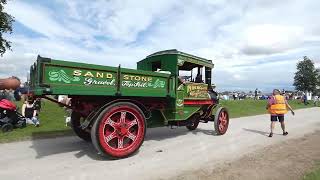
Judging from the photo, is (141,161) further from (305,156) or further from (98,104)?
(305,156)

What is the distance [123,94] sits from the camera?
325 inches

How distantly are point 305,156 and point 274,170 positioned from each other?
186 cm

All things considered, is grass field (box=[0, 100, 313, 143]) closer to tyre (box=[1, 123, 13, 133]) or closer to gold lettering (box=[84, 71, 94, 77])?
tyre (box=[1, 123, 13, 133])

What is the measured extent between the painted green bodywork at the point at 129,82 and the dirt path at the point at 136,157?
108 cm

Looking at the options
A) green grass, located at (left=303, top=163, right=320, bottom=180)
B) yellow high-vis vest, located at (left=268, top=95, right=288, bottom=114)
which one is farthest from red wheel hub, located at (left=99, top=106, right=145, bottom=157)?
yellow high-vis vest, located at (left=268, top=95, right=288, bottom=114)

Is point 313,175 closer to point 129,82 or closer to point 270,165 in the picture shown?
point 270,165

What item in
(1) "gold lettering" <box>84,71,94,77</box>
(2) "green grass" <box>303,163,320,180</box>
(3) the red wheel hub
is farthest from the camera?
(3) the red wheel hub

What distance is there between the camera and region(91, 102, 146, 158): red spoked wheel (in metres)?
7.75

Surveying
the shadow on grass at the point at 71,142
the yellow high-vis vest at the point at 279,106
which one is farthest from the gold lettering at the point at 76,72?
the yellow high-vis vest at the point at 279,106

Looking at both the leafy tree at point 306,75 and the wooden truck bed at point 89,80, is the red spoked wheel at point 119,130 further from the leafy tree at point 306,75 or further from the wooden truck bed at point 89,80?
the leafy tree at point 306,75

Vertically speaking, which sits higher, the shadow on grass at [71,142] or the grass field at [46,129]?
the grass field at [46,129]

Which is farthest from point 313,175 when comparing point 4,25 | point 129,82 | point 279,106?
point 4,25

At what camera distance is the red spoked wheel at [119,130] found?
7.75m

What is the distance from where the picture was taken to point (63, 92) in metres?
7.26
